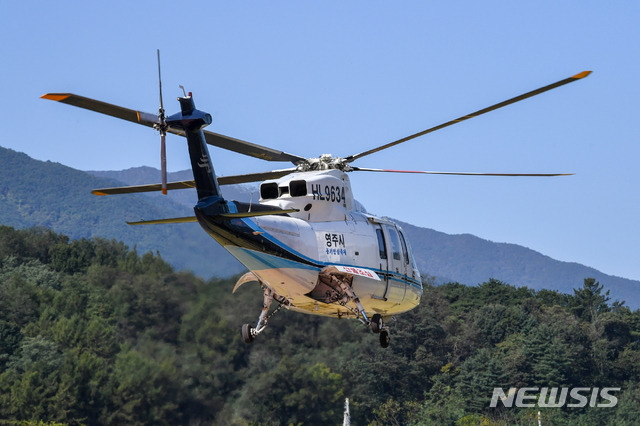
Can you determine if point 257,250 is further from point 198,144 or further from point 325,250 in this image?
point 198,144

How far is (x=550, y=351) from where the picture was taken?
70.8 metres

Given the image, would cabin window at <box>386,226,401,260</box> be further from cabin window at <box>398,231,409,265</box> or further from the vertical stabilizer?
the vertical stabilizer

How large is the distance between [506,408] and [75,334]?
29105mm

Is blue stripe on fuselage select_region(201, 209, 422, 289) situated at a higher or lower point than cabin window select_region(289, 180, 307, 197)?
lower

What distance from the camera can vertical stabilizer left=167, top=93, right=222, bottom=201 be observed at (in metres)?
20.1

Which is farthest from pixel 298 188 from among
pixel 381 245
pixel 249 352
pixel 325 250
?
pixel 249 352

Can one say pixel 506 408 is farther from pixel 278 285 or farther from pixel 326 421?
pixel 278 285

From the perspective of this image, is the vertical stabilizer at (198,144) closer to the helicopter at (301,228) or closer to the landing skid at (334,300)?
the helicopter at (301,228)

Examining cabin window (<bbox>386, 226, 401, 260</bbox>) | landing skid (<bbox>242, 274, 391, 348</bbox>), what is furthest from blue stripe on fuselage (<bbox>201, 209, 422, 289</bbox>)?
cabin window (<bbox>386, 226, 401, 260</bbox>)

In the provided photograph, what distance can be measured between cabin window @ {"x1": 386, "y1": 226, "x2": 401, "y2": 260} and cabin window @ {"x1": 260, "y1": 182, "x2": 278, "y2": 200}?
324 cm

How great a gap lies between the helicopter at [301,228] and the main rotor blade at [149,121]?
0.8 inches

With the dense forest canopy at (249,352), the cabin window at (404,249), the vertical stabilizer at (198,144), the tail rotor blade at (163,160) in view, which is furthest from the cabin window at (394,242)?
the dense forest canopy at (249,352)

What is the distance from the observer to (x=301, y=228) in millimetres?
22000

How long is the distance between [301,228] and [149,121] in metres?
4.14
